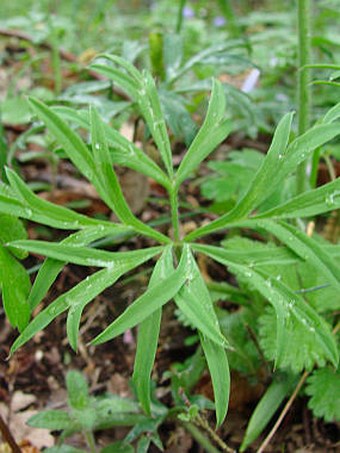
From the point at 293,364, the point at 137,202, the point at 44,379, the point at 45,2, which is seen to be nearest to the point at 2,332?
the point at 44,379

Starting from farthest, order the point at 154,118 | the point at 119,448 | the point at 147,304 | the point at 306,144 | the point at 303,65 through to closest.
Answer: the point at 303,65 → the point at 119,448 → the point at 154,118 → the point at 306,144 → the point at 147,304

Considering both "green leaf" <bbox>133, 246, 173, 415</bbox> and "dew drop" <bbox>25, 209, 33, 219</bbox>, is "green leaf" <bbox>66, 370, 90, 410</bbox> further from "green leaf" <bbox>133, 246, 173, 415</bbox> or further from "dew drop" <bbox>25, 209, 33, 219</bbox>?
"dew drop" <bbox>25, 209, 33, 219</bbox>

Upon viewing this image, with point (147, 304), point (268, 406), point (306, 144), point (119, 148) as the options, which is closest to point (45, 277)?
point (147, 304)

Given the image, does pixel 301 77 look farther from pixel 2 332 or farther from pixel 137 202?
pixel 2 332

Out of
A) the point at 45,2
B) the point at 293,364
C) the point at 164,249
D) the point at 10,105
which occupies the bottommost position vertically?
the point at 293,364

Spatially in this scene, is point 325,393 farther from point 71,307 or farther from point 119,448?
point 71,307
